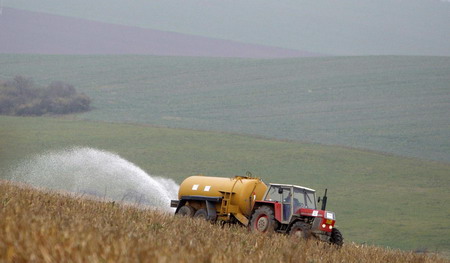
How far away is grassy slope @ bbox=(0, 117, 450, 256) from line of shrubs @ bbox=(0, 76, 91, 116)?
208 inches

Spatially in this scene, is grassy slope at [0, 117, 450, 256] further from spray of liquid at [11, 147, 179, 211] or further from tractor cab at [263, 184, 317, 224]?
tractor cab at [263, 184, 317, 224]

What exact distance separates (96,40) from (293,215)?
328 ft

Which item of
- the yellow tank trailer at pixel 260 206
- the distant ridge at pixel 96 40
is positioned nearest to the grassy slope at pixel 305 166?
the yellow tank trailer at pixel 260 206

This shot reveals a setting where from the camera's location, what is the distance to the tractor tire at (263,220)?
20406 mm

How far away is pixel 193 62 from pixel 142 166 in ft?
171

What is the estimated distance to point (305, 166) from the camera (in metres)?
51.6

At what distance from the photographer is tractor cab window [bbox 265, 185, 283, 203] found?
21248 mm

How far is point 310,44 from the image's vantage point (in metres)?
134

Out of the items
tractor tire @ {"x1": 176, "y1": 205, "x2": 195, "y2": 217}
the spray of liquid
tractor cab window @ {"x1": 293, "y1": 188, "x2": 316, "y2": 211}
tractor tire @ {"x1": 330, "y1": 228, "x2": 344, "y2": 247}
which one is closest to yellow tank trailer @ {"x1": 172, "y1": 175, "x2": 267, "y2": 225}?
tractor tire @ {"x1": 176, "y1": 205, "x2": 195, "y2": 217}

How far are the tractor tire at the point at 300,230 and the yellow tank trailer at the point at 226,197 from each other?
2.32 meters

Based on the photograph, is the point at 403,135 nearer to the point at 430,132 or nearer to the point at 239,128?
the point at 430,132

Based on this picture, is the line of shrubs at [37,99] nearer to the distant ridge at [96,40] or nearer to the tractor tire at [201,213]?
the distant ridge at [96,40]

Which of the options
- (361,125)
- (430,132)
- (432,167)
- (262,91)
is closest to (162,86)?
(262,91)

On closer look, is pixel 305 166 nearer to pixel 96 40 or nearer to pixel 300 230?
pixel 300 230
